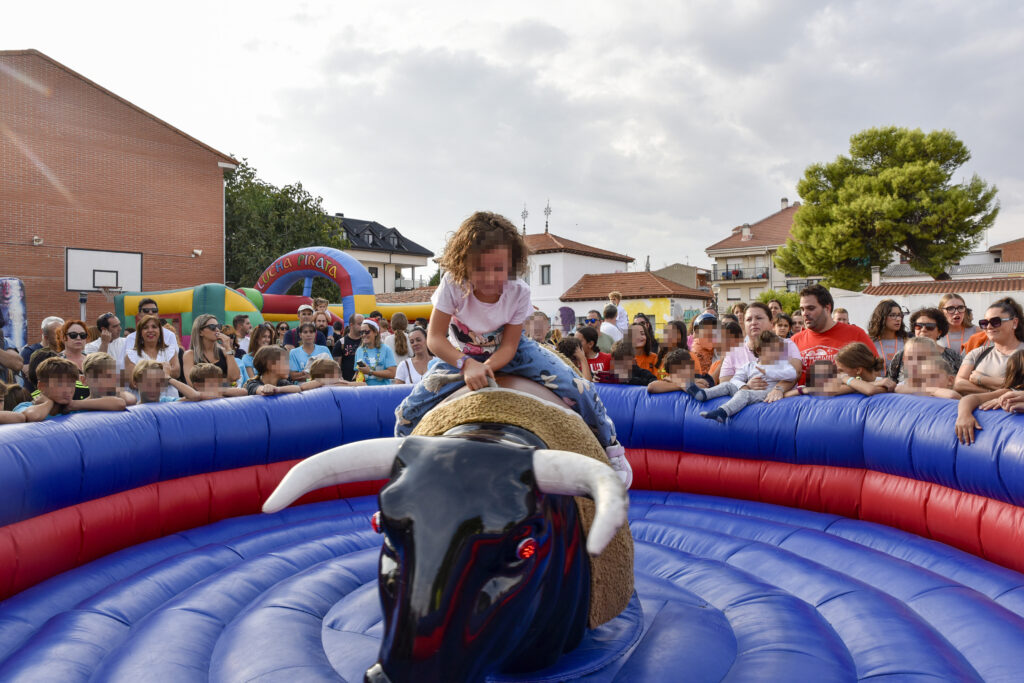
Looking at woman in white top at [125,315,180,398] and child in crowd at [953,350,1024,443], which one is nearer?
child in crowd at [953,350,1024,443]

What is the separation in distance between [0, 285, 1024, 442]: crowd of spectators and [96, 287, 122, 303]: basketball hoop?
14.7m

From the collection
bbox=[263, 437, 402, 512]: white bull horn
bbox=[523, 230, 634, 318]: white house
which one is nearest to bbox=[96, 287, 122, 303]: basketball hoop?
bbox=[263, 437, 402, 512]: white bull horn

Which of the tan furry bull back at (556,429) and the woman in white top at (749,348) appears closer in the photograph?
the tan furry bull back at (556,429)

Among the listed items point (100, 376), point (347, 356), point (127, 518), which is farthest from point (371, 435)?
point (347, 356)

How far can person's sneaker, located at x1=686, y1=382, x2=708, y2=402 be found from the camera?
5.16 meters

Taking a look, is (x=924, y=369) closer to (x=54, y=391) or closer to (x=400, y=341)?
(x=400, y=341)

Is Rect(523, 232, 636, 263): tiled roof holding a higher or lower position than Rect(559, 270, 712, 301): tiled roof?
higher

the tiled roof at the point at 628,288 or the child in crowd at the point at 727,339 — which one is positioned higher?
the tiled roof at the point at 628,288

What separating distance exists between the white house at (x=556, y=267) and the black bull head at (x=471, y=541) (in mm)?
38655

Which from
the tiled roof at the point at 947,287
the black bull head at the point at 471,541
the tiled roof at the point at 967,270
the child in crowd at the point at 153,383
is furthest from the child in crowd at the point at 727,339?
the tiled roof at the point at 967,270

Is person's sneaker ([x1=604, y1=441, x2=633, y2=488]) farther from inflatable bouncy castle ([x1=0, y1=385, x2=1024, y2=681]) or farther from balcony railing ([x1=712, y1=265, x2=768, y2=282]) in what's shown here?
balcony railing ([x1=712, y1=265, x2=768, y2=282])

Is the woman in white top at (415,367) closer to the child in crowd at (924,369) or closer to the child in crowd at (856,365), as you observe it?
the child in crowd at (856,365)

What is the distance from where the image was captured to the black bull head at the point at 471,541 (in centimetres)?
194

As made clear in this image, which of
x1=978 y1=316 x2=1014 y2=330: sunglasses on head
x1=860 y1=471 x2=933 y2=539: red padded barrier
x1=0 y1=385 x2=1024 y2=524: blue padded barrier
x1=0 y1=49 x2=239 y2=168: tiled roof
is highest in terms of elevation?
x1=0 y1=49 x2=239 y2=168: tiled roof
